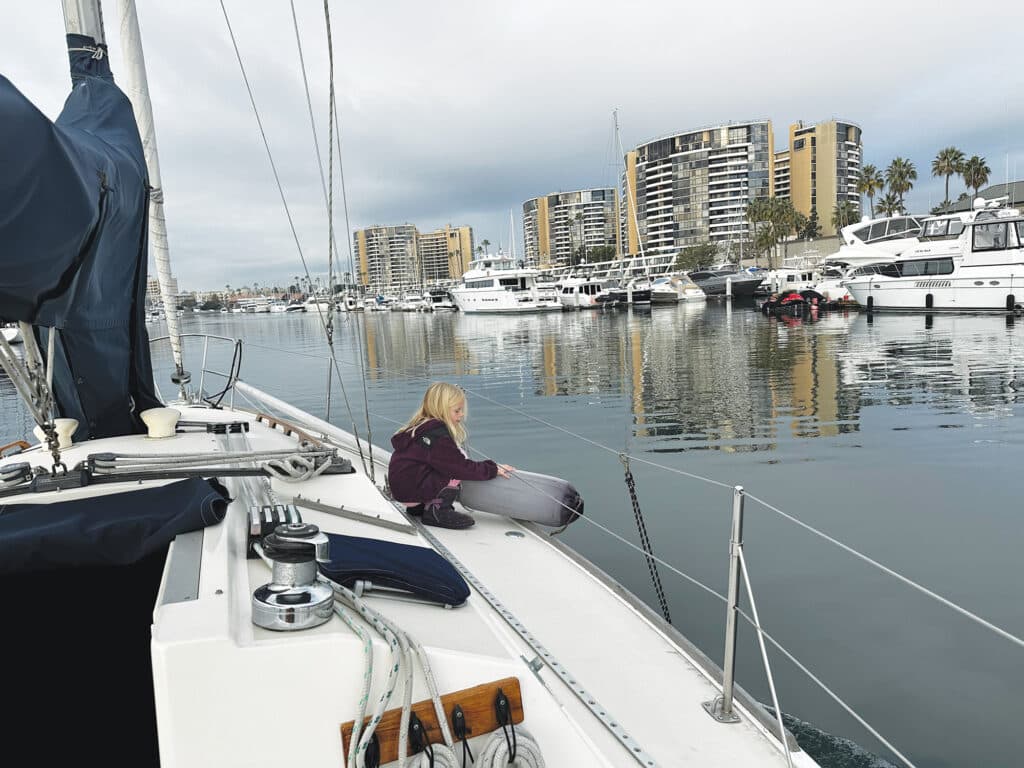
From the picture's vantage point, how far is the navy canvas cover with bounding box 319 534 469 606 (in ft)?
6.66

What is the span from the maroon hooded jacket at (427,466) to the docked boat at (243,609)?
0.21 m

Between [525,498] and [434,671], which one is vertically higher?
[434,671]

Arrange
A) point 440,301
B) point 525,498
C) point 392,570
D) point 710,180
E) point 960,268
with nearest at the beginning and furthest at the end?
point 392,570 → point 525,498 → point 960,268 → point 440,301 → point 710,180

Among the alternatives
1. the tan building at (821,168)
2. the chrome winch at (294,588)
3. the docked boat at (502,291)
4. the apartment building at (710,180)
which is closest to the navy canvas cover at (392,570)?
the chrome winch at (294,588)

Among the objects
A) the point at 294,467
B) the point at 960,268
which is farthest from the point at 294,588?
the point at 960,268

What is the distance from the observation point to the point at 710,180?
3991 inches

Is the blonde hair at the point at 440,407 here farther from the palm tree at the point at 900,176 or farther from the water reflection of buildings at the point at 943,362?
the palm tree at the point at 900,176

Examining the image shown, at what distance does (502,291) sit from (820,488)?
41384 mm

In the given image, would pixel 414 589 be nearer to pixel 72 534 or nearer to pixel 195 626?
pixel 195 626

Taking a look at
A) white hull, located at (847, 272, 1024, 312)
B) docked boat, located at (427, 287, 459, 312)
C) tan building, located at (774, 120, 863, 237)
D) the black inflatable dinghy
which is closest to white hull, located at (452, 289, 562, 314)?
docked boat, located at (427, 287, 459, 312)

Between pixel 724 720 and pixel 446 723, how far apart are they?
953 mm

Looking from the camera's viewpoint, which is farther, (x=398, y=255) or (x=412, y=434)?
(x=398, y=255)

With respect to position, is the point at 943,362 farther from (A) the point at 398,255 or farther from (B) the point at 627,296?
(A) the point at 398,255

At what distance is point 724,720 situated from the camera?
6.59 feet
